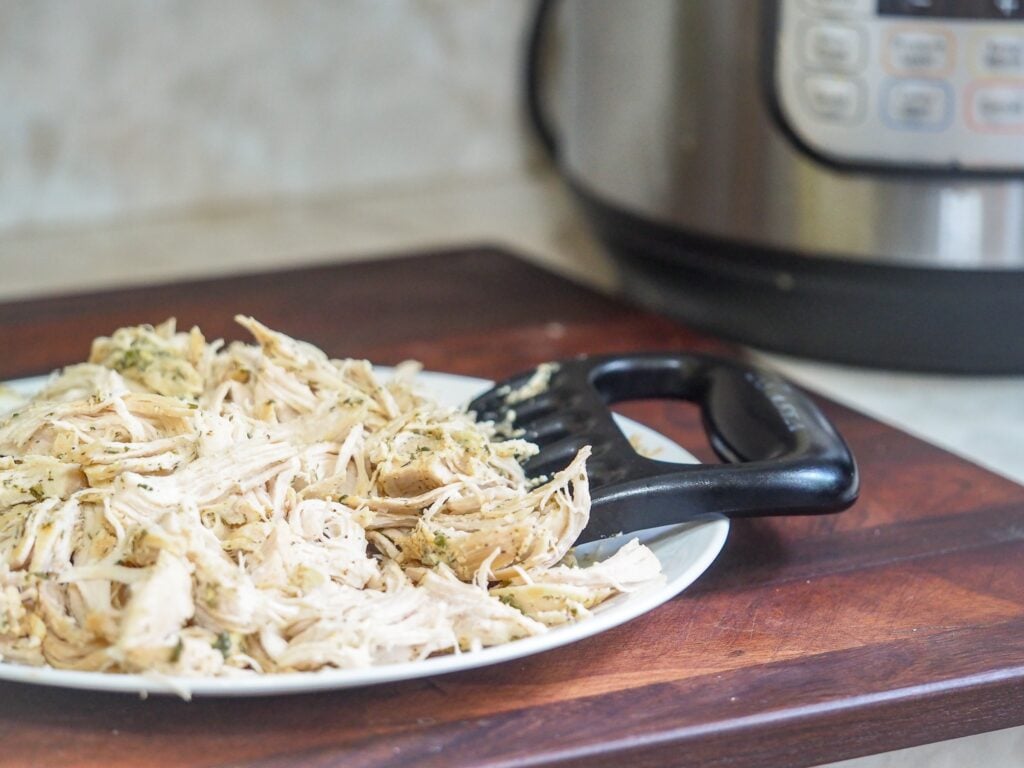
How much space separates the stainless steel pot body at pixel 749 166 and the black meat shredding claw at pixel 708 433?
261 mm

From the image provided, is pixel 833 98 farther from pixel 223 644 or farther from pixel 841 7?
pixel 223 644

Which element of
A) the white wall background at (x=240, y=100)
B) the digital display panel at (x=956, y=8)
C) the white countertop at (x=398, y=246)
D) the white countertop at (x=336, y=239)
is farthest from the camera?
the white wall background at (x=240, y=100)

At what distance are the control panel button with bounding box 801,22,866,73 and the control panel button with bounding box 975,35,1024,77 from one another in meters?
0.09

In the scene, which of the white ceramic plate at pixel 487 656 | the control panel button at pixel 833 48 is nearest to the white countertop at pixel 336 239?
the control panel button at pixel 833 48

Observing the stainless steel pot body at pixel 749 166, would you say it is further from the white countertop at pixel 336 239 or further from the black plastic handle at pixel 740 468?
the black plastic handle at pixel 740 468

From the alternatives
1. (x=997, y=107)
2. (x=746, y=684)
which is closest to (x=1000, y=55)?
(x=997, y=107)

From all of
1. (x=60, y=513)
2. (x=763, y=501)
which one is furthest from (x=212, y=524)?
(x=763, y=501)

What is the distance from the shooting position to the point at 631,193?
122 cm

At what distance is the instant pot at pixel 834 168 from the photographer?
1.02m

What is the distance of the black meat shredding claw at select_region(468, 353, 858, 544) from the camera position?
0.71 m

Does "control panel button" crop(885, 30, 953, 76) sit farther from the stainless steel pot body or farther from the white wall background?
the white wall background

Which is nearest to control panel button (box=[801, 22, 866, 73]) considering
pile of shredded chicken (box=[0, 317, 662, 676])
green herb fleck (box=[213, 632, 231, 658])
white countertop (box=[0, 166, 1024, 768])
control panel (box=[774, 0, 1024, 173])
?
control panel (box=[774, 0, 1024, 173])

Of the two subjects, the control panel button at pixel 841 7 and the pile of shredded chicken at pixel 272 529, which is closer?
the pile of shredded chicken at pixel 272 529

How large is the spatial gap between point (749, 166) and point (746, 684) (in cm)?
57
